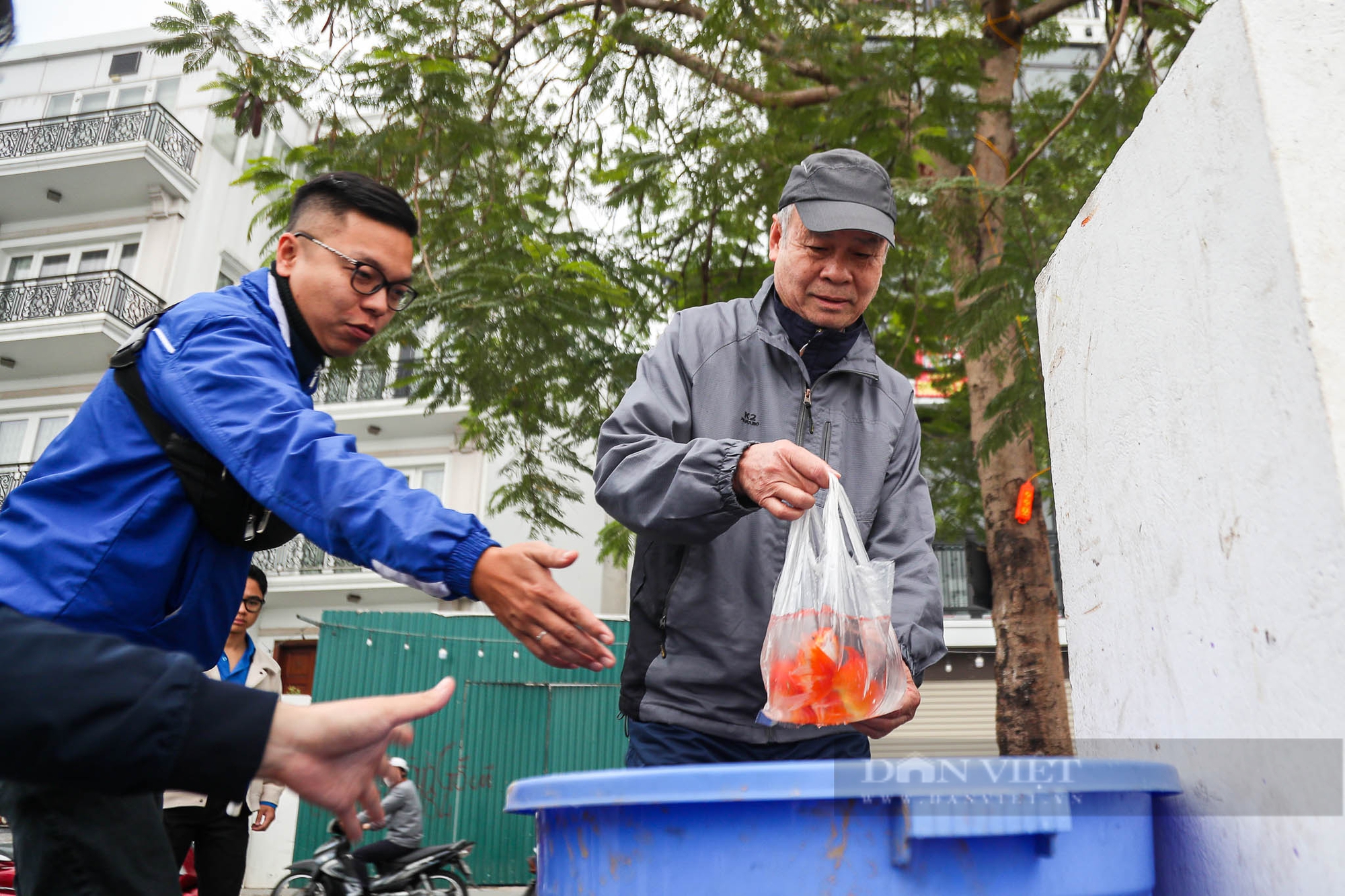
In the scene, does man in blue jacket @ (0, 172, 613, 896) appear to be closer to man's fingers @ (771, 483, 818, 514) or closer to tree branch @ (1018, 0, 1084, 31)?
man's fingers @ (771, 483, 818, 514)

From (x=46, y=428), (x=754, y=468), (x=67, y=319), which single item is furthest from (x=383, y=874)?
(x=46, y=428)

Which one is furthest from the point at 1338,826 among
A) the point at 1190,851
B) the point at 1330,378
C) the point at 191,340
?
the point at 191,340

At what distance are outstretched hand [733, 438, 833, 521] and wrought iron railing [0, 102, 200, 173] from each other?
70.2 ft

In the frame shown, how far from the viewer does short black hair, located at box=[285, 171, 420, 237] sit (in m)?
2.13

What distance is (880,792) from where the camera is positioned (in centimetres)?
109

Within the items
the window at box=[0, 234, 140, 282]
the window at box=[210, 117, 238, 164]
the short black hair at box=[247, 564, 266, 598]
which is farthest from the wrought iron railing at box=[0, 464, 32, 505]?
the short black hair at box=[247, 564, 266, 598]

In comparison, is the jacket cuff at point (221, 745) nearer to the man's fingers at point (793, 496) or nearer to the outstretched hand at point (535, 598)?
the outstretched hand at point (535, 598)

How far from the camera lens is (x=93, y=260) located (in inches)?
793

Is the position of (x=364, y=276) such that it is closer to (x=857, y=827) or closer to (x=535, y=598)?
(x=535, y=598)

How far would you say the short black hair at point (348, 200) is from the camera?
213 centimetres

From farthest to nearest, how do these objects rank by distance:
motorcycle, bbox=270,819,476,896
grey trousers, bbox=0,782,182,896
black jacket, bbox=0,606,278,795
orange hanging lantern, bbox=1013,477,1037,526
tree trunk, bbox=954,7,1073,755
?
motorcycle, bbox=270,819,476,896 < orange hanging lantern, bbox=1013,477,1037,526 < tree trunk, bbox=954,7,1073,755 < grey trousers, bbox=0,782,182,896 < black jacket, bbox=0,606,278,795

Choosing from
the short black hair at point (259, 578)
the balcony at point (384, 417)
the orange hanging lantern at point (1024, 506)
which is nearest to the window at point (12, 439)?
the balcony at point (384, 417)

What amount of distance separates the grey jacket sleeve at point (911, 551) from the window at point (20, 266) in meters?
23.0

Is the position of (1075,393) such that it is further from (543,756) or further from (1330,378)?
(543,756)
